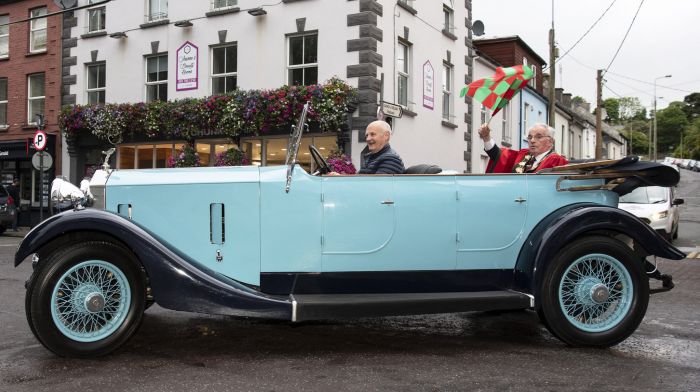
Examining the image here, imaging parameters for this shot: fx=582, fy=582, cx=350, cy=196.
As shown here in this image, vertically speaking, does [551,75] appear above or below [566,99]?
below

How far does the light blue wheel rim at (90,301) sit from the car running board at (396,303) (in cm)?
114

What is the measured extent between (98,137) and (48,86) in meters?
3.54

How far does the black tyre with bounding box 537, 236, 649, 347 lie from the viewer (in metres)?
4.10

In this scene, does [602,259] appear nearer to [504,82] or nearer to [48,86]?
[504,82]

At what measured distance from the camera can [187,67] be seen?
53.9ft

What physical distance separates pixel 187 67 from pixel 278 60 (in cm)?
306

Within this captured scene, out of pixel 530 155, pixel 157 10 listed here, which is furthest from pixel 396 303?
pixel 157 10

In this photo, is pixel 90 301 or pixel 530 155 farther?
pixel 530 155

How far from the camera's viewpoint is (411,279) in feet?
13.4

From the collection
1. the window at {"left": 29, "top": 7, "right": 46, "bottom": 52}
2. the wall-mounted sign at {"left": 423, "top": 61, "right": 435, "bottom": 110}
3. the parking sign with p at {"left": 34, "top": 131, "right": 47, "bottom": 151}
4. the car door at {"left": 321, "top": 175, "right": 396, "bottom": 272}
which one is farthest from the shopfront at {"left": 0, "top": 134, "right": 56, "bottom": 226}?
the car door at {"left": 321, "top": 175, "right": 396, "bottom": 272}

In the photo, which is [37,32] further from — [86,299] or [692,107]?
[692,107]

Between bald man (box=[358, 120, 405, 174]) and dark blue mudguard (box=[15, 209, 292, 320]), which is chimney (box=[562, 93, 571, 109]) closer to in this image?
bald man (box=[358, 120, 405, 174])

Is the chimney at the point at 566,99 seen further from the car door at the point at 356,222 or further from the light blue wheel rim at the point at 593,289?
the car door at the point at 356,222

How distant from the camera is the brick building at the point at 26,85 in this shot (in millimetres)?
19562
